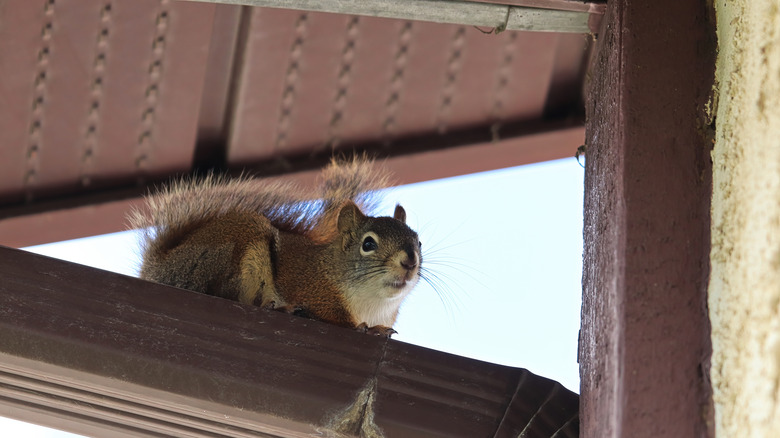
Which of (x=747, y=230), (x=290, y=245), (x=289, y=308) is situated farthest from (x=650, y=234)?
(x=290, y=245)

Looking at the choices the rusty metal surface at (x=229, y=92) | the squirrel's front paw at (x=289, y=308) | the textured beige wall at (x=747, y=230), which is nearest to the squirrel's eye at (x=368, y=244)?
the rusty metal surface at (x=229, y=92)

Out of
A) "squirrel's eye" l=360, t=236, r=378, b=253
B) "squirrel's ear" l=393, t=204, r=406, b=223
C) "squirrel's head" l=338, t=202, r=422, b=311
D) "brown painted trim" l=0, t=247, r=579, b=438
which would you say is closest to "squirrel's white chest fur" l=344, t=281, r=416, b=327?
"squirrel's head" l=338, t=202, r=422, b=311

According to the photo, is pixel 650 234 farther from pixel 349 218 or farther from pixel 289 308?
pixel 349 218

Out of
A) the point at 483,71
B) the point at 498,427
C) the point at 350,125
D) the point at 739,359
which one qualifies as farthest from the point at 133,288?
the point at 483,71

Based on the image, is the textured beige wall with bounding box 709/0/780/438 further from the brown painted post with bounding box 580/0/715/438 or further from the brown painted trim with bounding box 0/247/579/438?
the brown painted trim with bounding box 0/247/579/438

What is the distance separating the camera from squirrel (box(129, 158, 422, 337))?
91.9 inches

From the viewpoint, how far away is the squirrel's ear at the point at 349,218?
279 centimetres

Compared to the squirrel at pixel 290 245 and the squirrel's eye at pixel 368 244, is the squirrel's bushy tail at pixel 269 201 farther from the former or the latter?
the squirrel's eye at pixel 368 244

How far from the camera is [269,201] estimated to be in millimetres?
2572

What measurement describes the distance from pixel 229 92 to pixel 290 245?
0.48 meters

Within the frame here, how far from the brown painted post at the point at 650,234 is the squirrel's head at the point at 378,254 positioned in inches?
38.7

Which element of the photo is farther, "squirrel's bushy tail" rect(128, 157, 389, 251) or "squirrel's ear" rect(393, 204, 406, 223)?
"squirrel's ear" rect(393, 204, 406, 223)

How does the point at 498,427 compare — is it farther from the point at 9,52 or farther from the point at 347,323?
the point at 9,52

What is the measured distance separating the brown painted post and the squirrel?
750 mm
